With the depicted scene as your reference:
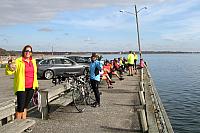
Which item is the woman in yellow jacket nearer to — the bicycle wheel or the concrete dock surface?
the concrete dock surface

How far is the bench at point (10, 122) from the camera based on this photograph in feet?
20.7

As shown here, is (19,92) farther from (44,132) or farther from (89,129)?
(89,129)

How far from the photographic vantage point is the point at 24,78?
25.0ft

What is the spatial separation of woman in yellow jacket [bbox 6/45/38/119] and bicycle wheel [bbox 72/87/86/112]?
3.03 metres

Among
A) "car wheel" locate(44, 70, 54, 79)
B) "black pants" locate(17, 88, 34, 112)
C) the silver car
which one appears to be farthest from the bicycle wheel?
"car wheel" locate(44, 70, 54, 79)

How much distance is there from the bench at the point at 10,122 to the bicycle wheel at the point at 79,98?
10.5 feet

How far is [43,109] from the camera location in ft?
30.4

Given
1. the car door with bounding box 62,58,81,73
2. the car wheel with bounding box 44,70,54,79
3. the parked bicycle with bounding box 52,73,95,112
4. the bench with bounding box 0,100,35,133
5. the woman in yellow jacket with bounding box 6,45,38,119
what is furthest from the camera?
the car door with bounding box 62,58,81,73

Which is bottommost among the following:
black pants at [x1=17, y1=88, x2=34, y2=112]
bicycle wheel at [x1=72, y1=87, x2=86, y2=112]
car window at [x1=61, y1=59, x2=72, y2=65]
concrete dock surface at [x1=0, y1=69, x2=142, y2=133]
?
concrete dock surface at [x1=0, y1=69, x2=142, y2=133]

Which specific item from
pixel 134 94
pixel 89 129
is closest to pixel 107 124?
pixel 89 129

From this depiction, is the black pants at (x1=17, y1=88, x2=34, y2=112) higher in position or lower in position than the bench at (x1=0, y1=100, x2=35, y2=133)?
higher

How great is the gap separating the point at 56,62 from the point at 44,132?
18.4 m

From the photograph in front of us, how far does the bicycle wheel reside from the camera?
1086cm

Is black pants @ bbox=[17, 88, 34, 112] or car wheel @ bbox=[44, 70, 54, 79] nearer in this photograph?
black pants @ bbox=[17, 88, 34, 112]
